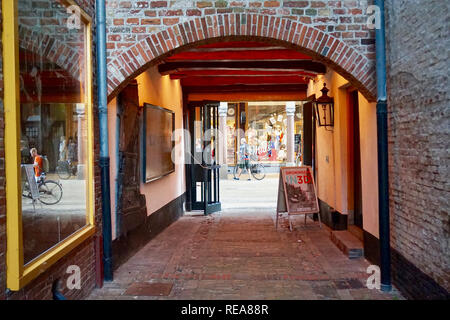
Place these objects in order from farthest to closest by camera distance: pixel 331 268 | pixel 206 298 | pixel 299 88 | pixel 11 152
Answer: pixel 299 88 < pixel 331 268 < pixel 206 298 < pixel 11 152

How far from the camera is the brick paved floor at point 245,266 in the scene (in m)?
4.68

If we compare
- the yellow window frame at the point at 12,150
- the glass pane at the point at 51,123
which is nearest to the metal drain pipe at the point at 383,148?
the glass pane at the point at 51,123

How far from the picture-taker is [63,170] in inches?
154

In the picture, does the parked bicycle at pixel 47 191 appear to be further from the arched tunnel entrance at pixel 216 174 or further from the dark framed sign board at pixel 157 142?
the dark framed sign board at pixel 157 142

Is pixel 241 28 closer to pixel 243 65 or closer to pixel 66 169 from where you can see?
pixel 66 169

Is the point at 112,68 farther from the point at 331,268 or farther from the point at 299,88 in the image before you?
the point at 299,88

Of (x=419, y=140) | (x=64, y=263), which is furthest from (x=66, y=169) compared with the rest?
(x=419, y=140)

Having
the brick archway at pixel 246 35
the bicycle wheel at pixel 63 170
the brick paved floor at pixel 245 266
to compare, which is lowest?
the brick paved floor at pixel 245 266

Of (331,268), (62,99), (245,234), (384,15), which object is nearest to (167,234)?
(245,234)

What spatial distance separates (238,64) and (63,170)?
16.0ft

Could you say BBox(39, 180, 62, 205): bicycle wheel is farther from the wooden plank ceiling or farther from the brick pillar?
the brick pillar

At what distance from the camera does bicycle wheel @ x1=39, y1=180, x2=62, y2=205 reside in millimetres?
3428

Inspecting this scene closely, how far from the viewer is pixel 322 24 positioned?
16.3 ft
